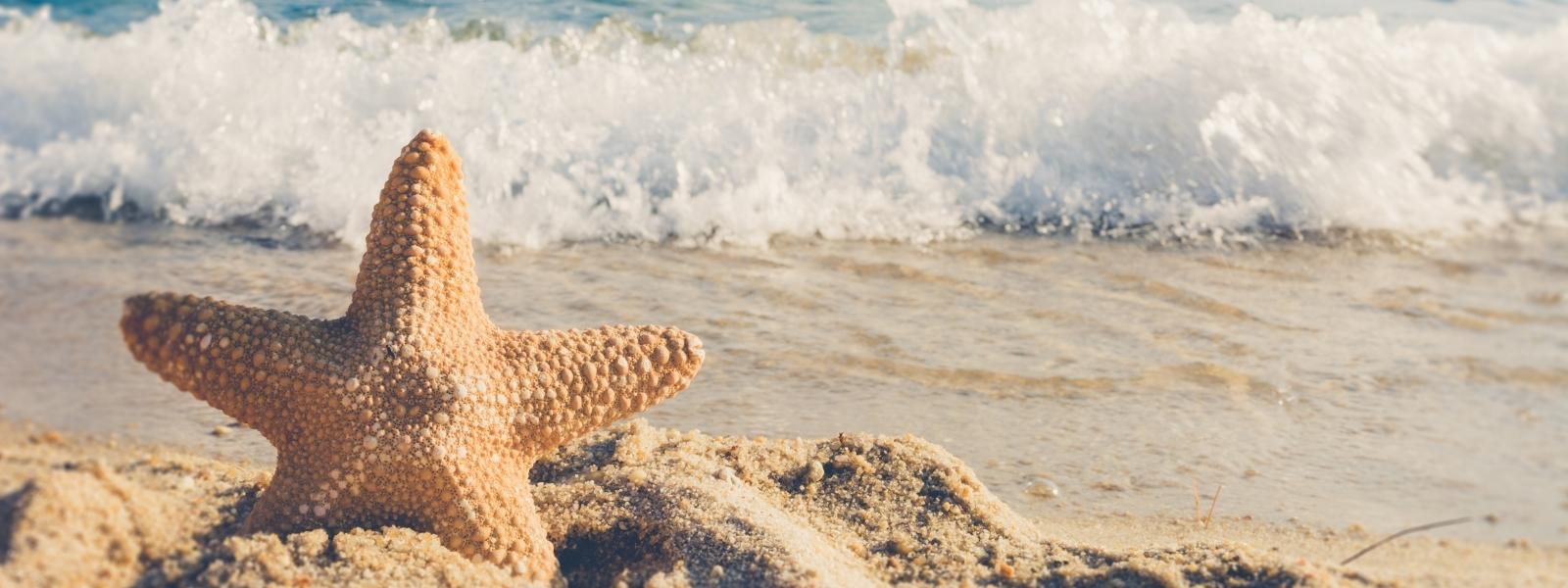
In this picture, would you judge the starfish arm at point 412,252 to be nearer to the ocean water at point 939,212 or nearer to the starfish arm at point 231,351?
the starfish arm at point 231,351

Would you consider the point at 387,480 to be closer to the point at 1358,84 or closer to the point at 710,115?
the point at 710,115

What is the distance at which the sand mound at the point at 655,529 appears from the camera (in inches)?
83.8

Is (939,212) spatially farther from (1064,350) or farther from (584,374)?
(584,374)

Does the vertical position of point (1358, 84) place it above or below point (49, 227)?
above

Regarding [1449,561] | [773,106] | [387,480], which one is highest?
[773,106]

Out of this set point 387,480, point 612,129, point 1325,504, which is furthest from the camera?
point 612,129

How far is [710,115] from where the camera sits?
21.4 ft

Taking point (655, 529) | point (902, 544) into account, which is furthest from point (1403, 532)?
point (655, 529)

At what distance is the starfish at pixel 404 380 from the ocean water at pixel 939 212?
1116mm

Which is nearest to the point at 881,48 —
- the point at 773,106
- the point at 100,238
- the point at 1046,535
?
the point at 773,106

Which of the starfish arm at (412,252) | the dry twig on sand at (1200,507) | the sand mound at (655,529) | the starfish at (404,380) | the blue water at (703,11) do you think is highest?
the blue water at (703,11)

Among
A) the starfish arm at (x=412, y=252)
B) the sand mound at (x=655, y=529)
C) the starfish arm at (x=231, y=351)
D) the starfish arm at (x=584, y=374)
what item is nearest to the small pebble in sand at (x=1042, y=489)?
the sand mound at (x=655, y=529)

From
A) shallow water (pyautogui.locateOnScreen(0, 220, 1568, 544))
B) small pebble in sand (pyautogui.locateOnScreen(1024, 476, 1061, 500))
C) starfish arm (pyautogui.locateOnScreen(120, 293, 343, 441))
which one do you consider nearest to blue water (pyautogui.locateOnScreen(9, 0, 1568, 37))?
shallow water (pyautogui.locateOnScreen(0, 220, 1568, 544))

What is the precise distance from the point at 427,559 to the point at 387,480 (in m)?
0.17
